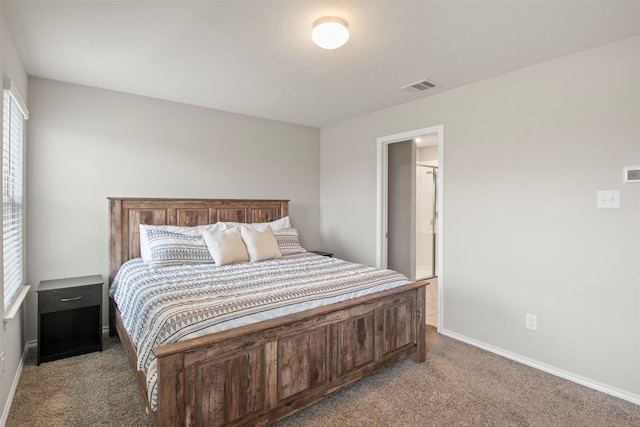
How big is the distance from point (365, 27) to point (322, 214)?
3.04m

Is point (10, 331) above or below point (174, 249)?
below

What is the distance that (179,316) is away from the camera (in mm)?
1749

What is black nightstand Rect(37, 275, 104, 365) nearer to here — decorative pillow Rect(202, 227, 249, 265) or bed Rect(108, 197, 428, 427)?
bed Rect(108, 197, 428, 427)

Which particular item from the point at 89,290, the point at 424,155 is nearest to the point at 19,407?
the point at 89,290

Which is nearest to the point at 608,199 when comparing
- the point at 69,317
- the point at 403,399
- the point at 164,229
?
the point at 403,399

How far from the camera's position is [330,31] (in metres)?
1.99

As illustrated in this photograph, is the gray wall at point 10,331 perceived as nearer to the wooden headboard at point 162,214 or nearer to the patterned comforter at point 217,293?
the patterned comforter at point 217,293

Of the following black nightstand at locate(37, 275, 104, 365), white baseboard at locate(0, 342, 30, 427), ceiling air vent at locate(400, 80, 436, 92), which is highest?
ceiling air vent at locate(400, 80, 436, 92)

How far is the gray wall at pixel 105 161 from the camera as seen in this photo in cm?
295

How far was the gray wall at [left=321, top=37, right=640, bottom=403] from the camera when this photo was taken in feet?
7.39

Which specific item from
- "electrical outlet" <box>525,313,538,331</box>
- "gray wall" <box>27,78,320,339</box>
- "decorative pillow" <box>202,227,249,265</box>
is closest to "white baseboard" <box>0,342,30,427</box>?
"gray wall" <box>27,78,320,339</box>

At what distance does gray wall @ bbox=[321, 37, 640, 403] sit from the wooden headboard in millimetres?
2200

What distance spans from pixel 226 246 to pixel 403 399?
1920 mm

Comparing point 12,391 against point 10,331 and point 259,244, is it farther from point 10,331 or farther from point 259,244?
point 259,244
